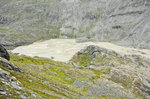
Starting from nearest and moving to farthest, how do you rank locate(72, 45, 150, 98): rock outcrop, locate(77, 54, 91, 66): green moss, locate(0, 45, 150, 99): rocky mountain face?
1. locate(0, 45, 150, 99): rocky mountain face
2. locate(72, 45, 150, 98): rock outcrop
3. locate(77, 54, 91, 66): green moss

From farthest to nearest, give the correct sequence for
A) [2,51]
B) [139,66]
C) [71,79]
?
[139,66] → [71,79] → [2,51]

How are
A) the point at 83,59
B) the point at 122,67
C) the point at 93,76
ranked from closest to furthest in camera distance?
the point at 93,76 → the point at 122,67 → the point at 83,59

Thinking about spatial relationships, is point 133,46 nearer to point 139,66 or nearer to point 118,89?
point 139,66

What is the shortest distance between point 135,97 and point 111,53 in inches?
2282

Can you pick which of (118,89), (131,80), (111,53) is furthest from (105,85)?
(111,53)

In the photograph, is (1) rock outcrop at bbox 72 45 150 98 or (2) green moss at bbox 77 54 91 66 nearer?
(1) rock outcrop at bbox 72 45 150 98

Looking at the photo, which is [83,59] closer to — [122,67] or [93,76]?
[122,67]

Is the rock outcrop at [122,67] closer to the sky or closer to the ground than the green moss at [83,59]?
closer to the sky

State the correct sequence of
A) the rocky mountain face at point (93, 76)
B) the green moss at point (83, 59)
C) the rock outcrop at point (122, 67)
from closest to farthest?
the rocky mountain face at point (93, 76) < the rock outcrop at point (122, 67) < the green moss at point (83, 59)

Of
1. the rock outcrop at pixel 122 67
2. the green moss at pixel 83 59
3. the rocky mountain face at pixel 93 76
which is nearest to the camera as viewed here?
the rocky mountain face at pixel 93 76

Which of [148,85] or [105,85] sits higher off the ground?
[105,85]

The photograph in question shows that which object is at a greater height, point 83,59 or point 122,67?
point 122,67

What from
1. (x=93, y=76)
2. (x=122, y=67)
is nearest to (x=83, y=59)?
(x=122, y=67)

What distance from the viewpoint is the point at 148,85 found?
90125 millimetres
